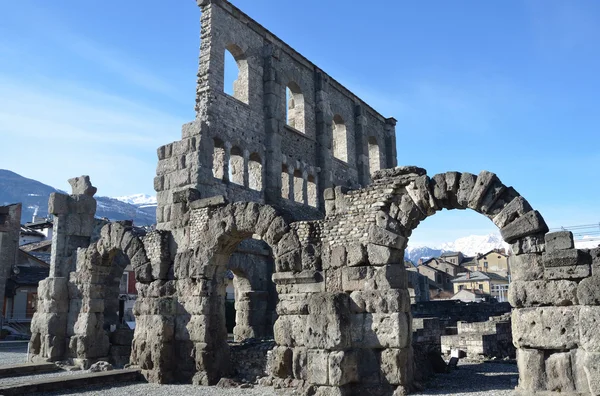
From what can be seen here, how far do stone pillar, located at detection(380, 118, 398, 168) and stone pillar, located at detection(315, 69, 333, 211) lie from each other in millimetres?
7255

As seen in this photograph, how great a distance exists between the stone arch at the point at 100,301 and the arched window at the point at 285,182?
10145mm

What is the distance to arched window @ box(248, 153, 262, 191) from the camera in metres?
22.8

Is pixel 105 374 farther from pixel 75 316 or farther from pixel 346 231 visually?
pixel 346 231

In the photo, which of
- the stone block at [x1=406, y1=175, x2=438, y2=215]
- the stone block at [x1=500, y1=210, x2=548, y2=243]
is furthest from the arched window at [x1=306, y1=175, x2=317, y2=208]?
the stone block at [x1=500, y1=210, x2=548, y2=243]

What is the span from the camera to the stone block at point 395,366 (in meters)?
9.20

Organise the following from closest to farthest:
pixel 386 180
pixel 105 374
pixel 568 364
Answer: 1. pixel 568 364
2. pixel 386 180
3. pixel 105 374

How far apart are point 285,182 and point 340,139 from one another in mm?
5929

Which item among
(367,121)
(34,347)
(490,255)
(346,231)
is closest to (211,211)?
(346,231)

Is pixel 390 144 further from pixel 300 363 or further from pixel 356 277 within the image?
pixel 300 363

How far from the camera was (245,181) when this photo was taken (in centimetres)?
2161

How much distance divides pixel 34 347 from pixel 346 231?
34.6 ft

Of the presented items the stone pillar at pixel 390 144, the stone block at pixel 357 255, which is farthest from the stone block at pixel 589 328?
the stone pillar at pixel 390 144

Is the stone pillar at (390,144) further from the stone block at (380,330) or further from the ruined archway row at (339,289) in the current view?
the stone block at (380,330)

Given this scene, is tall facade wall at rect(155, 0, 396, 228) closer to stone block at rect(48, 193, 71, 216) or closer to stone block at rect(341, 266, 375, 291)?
stone block at rect(48, 193, 71, 216)
